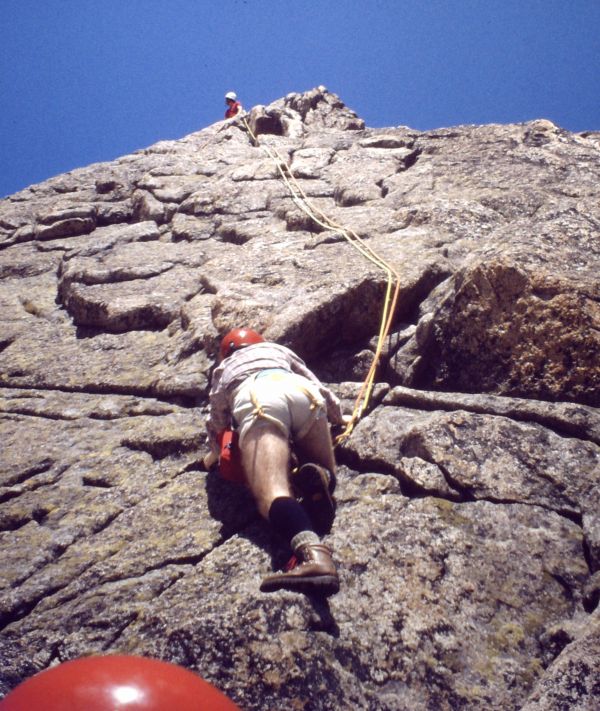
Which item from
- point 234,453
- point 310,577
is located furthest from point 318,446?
point 310,577

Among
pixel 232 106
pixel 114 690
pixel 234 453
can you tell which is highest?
pixel 232 106

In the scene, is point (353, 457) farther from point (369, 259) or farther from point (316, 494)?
point (369, 259)

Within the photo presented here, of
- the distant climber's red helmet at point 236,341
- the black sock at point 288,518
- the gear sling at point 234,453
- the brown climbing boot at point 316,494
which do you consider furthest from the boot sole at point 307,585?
the distant climber's red helmet at point 236,341

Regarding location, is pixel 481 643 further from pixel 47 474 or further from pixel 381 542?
pixel 47 474

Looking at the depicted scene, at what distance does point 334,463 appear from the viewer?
4988mm

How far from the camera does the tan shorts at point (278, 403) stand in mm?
4488

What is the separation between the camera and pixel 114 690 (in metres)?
2.09

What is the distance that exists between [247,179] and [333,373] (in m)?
7.40

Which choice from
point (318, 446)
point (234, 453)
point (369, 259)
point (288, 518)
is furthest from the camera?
point (369, 259)

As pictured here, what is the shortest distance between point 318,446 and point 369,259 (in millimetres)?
3408

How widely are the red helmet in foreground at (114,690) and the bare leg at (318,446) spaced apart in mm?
2636

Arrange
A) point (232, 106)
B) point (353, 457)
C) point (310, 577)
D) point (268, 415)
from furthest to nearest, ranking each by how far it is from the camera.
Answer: point (232, 106)
point (353, 457)
point (268, 415)
point (310, 577)

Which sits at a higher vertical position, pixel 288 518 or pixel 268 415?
pixel 268 415

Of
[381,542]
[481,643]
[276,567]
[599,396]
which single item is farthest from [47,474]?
[599,396]
